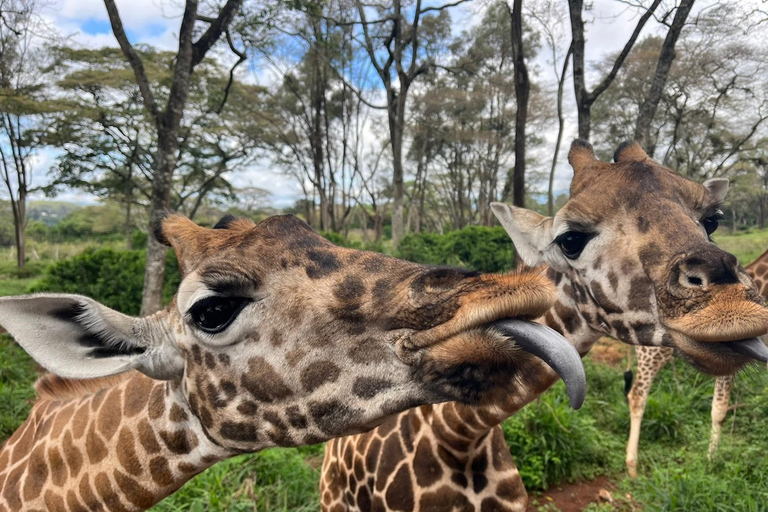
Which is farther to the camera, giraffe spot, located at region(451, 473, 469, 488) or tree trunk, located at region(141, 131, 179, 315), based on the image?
tree trunk, located at region(141, 131, 179, 315)

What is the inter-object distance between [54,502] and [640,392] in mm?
6044

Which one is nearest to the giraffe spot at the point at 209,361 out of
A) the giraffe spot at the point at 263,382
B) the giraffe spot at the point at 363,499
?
the giraffe spot at the point at 263,382

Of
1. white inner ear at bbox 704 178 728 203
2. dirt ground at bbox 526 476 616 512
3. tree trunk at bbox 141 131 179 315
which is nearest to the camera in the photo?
white inner ear at bbox 704 178 728 203

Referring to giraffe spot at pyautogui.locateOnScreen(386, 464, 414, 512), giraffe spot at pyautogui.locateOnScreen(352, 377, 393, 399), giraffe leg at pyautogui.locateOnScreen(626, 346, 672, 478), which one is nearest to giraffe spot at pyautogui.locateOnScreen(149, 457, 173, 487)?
giraffe spot at pyautogui.locateOnScreen(352, 377, 393, 399)

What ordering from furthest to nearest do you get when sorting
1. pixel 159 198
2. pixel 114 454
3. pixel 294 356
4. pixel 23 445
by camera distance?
pixel 159 198 < pixel 23 445 < pixel 114 454 < pixel 294 356

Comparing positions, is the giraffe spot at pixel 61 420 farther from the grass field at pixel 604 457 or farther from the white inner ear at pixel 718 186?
the white inner ear at pixel 718 186

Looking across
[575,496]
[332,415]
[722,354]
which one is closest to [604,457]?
[575,496]

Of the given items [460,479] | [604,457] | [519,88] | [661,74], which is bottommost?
[604,457]

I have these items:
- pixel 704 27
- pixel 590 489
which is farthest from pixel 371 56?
pixel 590 489

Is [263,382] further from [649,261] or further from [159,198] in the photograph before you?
[159,198]

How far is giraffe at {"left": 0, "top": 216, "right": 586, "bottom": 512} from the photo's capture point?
46.0 inches

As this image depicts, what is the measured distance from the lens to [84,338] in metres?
1.56

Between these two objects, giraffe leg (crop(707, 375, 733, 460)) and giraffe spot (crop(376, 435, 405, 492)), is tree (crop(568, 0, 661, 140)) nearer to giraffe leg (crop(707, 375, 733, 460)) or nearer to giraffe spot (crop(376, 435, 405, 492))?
giraffe leg (crop(707, 375, 733, 460))

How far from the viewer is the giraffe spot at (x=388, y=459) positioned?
250 cm
